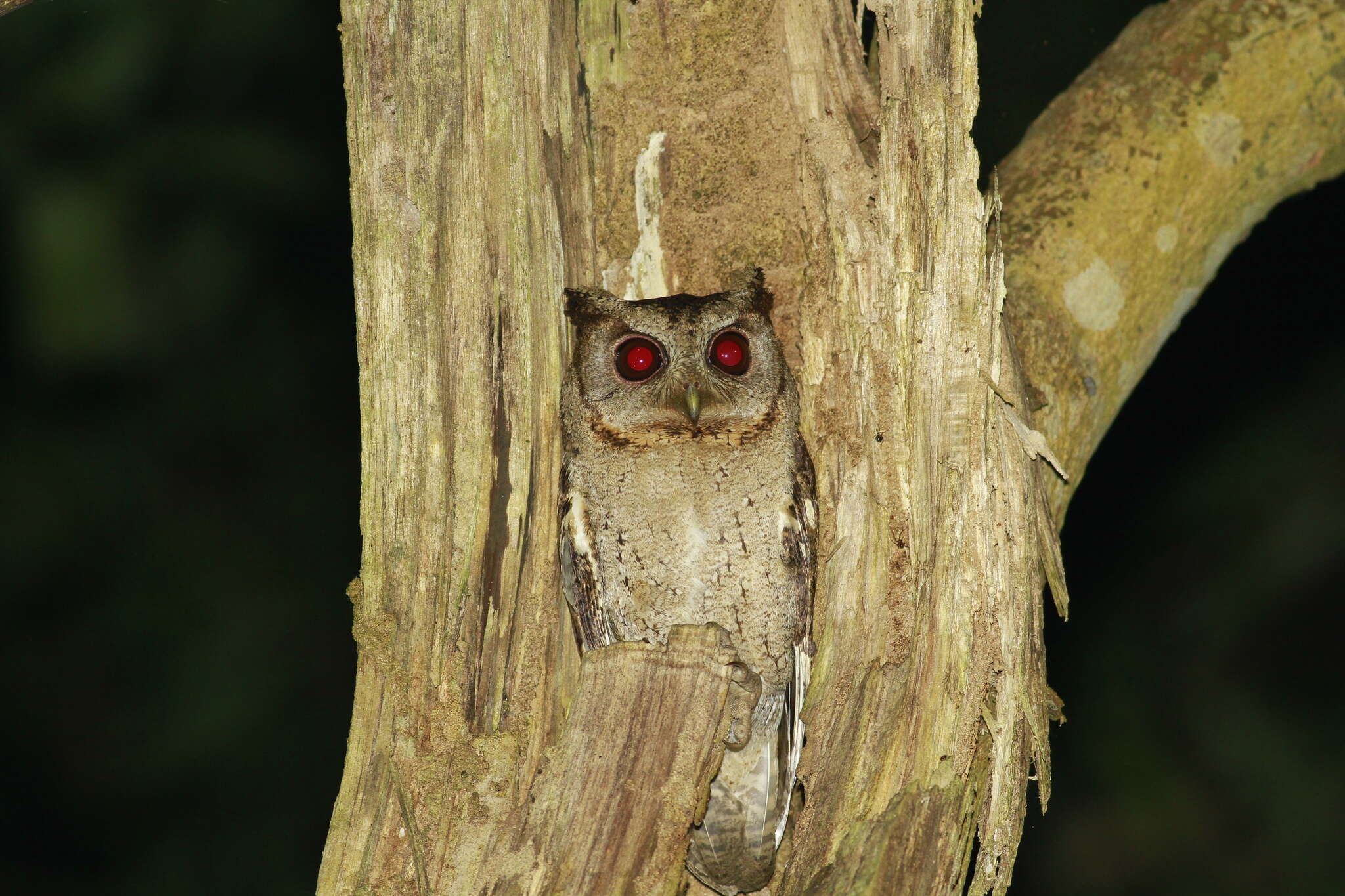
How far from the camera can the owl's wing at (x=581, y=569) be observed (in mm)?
2562

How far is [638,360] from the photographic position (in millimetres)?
2602

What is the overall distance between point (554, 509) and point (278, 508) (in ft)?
10.6

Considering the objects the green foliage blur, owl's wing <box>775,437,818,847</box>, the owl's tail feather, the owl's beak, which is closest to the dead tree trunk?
owl's wing <box>775,437,818,847</box>

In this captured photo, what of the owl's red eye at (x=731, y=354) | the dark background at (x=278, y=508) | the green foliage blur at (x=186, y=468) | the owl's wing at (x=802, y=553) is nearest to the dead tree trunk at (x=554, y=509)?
the owl's wing at (x=802, y=553)

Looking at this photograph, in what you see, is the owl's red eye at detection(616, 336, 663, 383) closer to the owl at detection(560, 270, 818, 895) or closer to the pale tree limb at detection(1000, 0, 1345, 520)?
the owl at detection(560, 270, 818, 895)

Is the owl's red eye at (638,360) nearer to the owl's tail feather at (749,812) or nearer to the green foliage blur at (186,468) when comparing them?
the owl's tail feather at (749,812)

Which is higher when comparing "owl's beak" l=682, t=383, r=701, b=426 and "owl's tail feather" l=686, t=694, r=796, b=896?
"owl's beak" l=682, t=383, r=701, b=426

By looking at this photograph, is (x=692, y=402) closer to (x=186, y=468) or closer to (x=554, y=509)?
(x=554, y=509)

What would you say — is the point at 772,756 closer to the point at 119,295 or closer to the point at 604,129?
the point at 604,129

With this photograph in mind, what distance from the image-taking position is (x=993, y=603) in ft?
7.15

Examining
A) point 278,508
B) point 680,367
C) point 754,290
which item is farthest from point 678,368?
point 278,508

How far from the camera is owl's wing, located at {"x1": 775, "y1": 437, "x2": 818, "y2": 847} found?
260 cm

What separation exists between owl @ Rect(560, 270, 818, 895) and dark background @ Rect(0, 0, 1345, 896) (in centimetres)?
192

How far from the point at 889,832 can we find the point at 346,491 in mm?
3793
